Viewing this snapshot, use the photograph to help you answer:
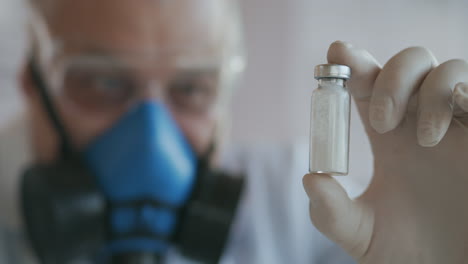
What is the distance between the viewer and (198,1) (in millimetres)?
1293

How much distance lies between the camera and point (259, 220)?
61.4 inches

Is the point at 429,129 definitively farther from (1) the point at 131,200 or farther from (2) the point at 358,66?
(1) the point at 131,200

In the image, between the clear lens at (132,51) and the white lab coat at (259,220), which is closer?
the clear lens at (132,51)

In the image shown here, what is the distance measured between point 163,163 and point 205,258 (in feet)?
0.92

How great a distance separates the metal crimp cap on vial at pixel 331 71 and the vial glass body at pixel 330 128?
0.01 meters

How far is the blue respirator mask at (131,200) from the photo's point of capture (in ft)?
3.81

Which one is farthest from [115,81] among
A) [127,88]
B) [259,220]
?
[259,220]

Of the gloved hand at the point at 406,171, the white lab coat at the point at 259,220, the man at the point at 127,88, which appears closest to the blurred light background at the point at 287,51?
the white lab coat at the point at 259,220

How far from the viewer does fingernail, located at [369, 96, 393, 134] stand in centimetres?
55

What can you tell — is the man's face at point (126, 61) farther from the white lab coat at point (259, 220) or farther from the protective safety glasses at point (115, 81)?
the white lab coat at point (259, 220)

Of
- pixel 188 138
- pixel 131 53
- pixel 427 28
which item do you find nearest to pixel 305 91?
pixel 427 28

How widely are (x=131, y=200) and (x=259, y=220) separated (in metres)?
0.50

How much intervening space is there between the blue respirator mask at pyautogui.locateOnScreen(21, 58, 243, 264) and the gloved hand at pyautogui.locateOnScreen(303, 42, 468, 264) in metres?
0.67

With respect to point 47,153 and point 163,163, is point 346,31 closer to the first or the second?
point 163,163
